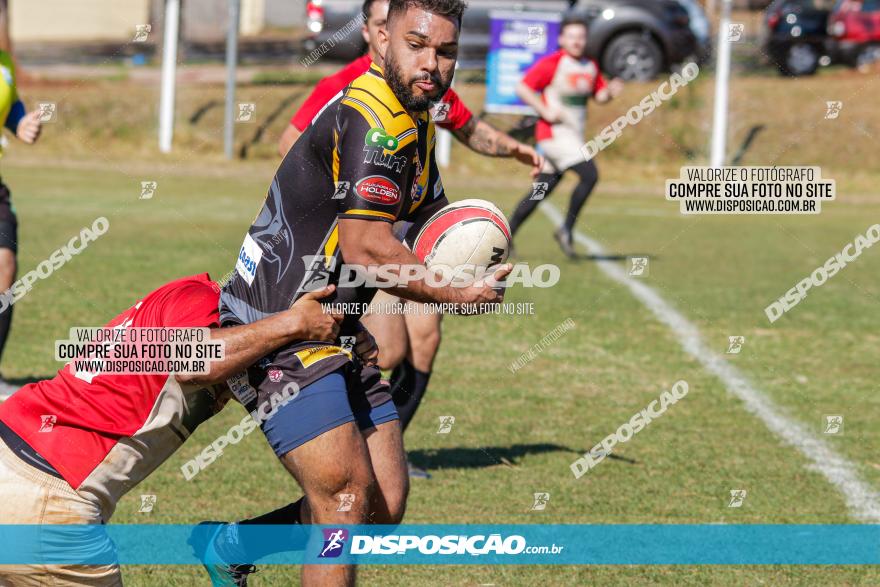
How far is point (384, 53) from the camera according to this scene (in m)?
4.13

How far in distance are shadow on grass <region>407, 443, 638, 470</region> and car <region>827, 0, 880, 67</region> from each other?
24853 millimetres

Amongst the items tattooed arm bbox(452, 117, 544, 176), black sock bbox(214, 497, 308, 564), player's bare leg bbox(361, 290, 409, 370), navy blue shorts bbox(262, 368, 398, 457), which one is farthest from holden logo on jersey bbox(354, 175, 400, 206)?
player's bare leg bbox(361, 290, 409, 370)

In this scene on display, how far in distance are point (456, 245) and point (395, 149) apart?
52 cm

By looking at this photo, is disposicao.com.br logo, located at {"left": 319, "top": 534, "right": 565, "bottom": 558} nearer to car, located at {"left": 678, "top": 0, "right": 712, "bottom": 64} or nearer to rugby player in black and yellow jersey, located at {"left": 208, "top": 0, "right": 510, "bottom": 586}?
rugby player in black and yellow jersey, located at {"left": 208, "top": 0, "right": 510, "bottom": 586}

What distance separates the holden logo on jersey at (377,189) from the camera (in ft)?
12.8

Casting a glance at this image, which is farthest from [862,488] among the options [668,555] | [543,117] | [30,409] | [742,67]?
[742,67]

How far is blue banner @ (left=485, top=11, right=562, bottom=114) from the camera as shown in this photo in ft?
81.0

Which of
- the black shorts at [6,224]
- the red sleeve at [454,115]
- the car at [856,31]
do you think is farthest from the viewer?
the car at [856,31]

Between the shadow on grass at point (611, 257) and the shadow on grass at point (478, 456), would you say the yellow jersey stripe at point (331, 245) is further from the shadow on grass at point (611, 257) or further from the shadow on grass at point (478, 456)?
the shadow on grass at point (611, 257)

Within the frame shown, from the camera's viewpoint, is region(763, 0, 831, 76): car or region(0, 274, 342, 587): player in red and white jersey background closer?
region(0, 274, 342, 587): player in red and white jersey background

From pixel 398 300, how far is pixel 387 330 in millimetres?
161

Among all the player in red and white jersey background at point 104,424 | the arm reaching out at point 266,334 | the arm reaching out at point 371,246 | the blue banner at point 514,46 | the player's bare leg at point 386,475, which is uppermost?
the arm reaching out at point 371,246

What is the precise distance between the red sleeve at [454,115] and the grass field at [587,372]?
5.94 feet

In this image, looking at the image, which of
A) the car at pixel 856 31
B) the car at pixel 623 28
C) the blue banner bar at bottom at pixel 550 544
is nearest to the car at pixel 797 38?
the car at pixel 856 31
